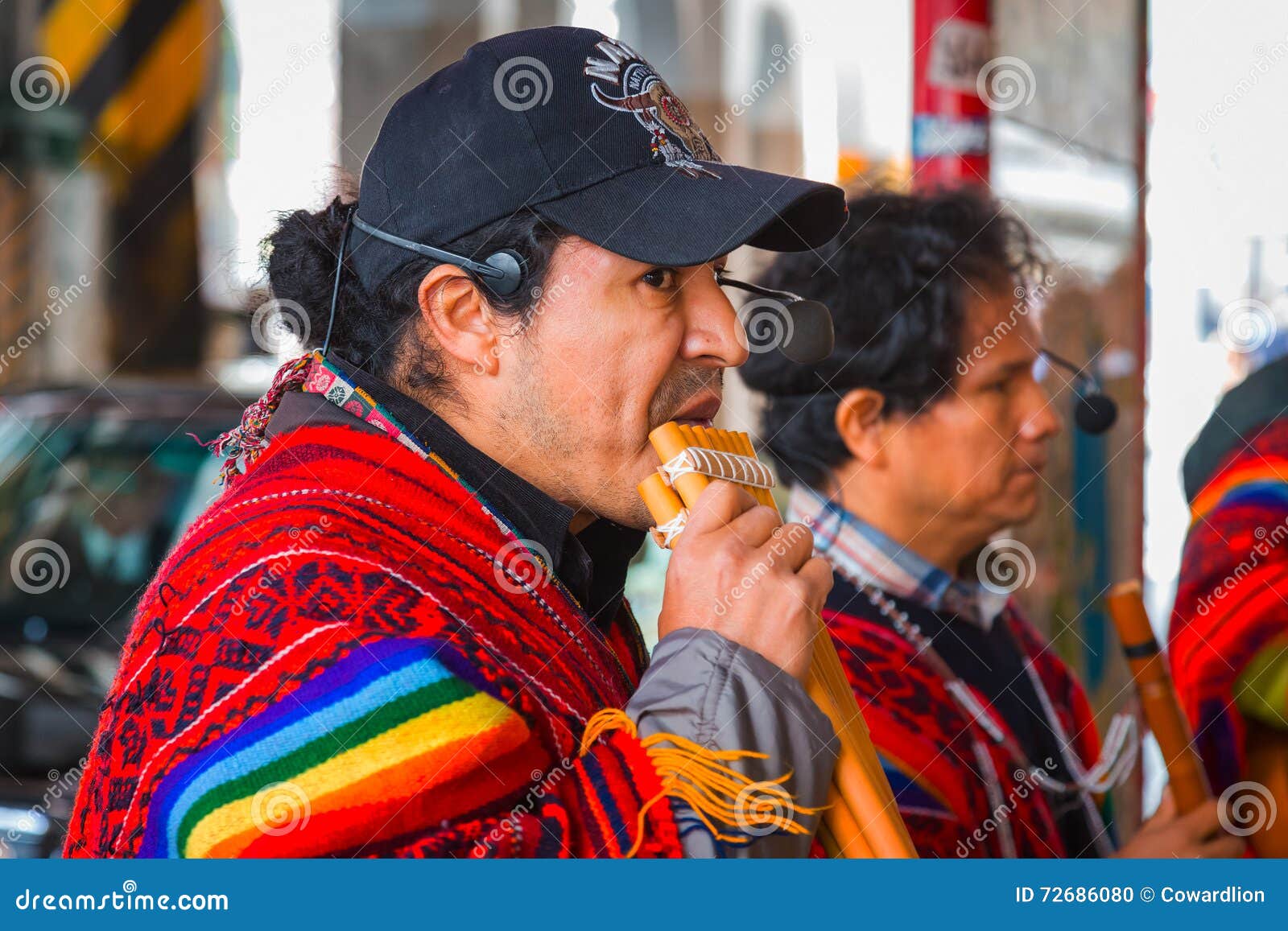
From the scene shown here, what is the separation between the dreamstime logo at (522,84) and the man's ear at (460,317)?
0.21m

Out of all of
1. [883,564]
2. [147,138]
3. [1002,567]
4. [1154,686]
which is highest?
[147,138]

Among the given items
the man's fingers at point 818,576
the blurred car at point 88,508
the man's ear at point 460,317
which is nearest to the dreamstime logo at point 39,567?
the blurred car at point 88,508

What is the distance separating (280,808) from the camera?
1.24 metres

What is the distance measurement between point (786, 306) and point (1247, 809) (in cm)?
119

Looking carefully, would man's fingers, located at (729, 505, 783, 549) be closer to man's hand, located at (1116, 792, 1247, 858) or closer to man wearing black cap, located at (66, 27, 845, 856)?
man wearing black cap, located at (66, 27, 845, 856)

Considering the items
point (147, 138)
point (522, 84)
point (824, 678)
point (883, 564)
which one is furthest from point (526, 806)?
point (147, 138)

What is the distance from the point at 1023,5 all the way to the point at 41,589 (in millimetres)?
3781

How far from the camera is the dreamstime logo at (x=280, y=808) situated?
1.24 meters

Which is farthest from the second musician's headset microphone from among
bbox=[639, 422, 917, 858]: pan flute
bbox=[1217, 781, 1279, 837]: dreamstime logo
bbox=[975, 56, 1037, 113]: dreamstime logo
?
bbox=[975, 56, 1037, 113]: dreamstime logo

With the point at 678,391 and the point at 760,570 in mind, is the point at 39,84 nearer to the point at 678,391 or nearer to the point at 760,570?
the point at 678,391

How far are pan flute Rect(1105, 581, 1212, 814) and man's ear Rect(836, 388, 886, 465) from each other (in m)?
0.49

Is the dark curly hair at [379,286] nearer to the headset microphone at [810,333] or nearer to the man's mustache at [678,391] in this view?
the man's mustache at [678,391]
